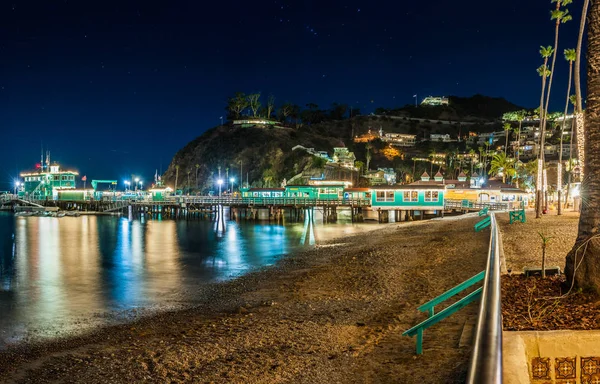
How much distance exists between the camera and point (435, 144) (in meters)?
160

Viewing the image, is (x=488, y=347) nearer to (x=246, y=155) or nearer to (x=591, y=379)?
(x=591, y=379)

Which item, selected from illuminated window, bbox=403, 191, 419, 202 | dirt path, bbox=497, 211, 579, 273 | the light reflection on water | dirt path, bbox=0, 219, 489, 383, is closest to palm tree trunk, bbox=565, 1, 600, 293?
dirt path, bbox=0, 219, 489, 383

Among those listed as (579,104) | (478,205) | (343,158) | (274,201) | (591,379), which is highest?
(343,158)

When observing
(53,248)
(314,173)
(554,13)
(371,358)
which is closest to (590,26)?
(371,358)

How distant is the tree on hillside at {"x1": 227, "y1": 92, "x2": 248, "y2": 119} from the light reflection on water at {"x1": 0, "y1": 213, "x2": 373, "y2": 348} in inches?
4408

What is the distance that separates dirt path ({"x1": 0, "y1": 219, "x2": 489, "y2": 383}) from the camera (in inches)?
302

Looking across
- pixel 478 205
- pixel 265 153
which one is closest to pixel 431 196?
pixel 478 205

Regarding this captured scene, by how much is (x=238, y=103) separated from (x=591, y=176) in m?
155

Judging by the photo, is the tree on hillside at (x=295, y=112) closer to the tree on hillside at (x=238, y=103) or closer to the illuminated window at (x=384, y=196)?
the tree on hillside at (x=238, y=103)

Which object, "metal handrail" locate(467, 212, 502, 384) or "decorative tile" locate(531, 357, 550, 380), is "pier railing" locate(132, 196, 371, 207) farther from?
"metal handrail" locate(467, 212, 502, 384)

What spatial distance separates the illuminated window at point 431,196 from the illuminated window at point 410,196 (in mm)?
1172

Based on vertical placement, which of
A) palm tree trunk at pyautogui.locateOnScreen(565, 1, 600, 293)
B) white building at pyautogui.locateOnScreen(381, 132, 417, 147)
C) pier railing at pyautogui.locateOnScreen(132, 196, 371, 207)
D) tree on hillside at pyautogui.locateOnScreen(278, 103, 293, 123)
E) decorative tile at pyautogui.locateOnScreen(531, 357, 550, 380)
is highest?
tree on hillside at pyautogui.locateOnScreen(278, 103, 293, 123)

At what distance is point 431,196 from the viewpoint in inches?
2180

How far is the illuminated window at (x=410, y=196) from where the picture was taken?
5566cm
